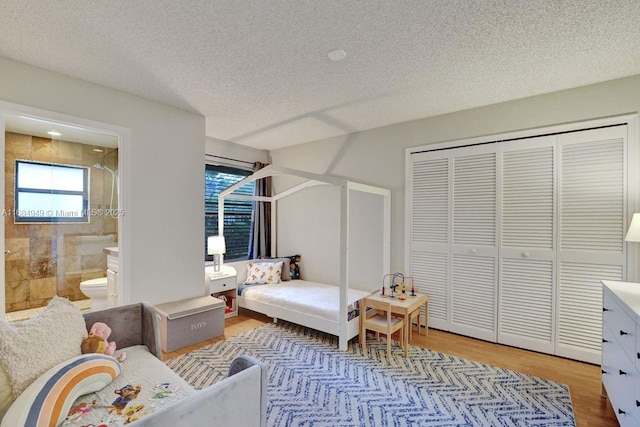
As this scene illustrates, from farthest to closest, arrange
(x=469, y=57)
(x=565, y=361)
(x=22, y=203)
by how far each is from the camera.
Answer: (x=565, y=361), (x=22, y=203), (x=469, y=57)

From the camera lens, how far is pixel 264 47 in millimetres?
2023

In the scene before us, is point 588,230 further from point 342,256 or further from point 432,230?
point 342,256

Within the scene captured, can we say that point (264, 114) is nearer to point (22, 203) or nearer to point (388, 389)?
point (22, 203)

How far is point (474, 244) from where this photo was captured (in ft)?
10.2

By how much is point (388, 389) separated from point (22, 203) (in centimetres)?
→ 323

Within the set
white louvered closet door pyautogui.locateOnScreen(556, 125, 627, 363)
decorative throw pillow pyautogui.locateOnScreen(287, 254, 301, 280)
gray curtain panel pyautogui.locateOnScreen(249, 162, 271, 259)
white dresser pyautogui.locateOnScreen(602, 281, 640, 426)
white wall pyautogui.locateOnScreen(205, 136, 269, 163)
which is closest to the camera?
white dresser pyautogui.locateOnScreen(602, 281, 640, 426)

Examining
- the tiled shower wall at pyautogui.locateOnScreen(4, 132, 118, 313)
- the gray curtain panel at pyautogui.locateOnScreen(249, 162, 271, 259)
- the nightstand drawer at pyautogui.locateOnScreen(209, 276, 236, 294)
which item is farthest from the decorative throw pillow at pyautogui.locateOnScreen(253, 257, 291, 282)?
the tiled shower wall at pyautogui.locateOnScreen(4, 132, 118, 313)

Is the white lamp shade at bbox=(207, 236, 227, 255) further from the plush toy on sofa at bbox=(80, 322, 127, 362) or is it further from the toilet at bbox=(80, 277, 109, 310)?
the plush toy on sofa at bbox=(80, 322, 127, 362)

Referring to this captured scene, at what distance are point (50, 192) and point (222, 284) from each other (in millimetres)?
1910

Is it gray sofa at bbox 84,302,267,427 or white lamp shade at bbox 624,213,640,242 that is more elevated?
white lamp shade at bbox 624,213,640,242

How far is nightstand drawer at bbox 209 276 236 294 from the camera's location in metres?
3.57

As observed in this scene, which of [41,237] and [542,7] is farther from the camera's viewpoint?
[41,237]

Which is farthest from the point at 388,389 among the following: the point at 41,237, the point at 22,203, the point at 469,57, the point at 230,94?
the point at 22,203

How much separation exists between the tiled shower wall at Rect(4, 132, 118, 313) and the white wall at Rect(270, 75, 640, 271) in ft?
8.25
